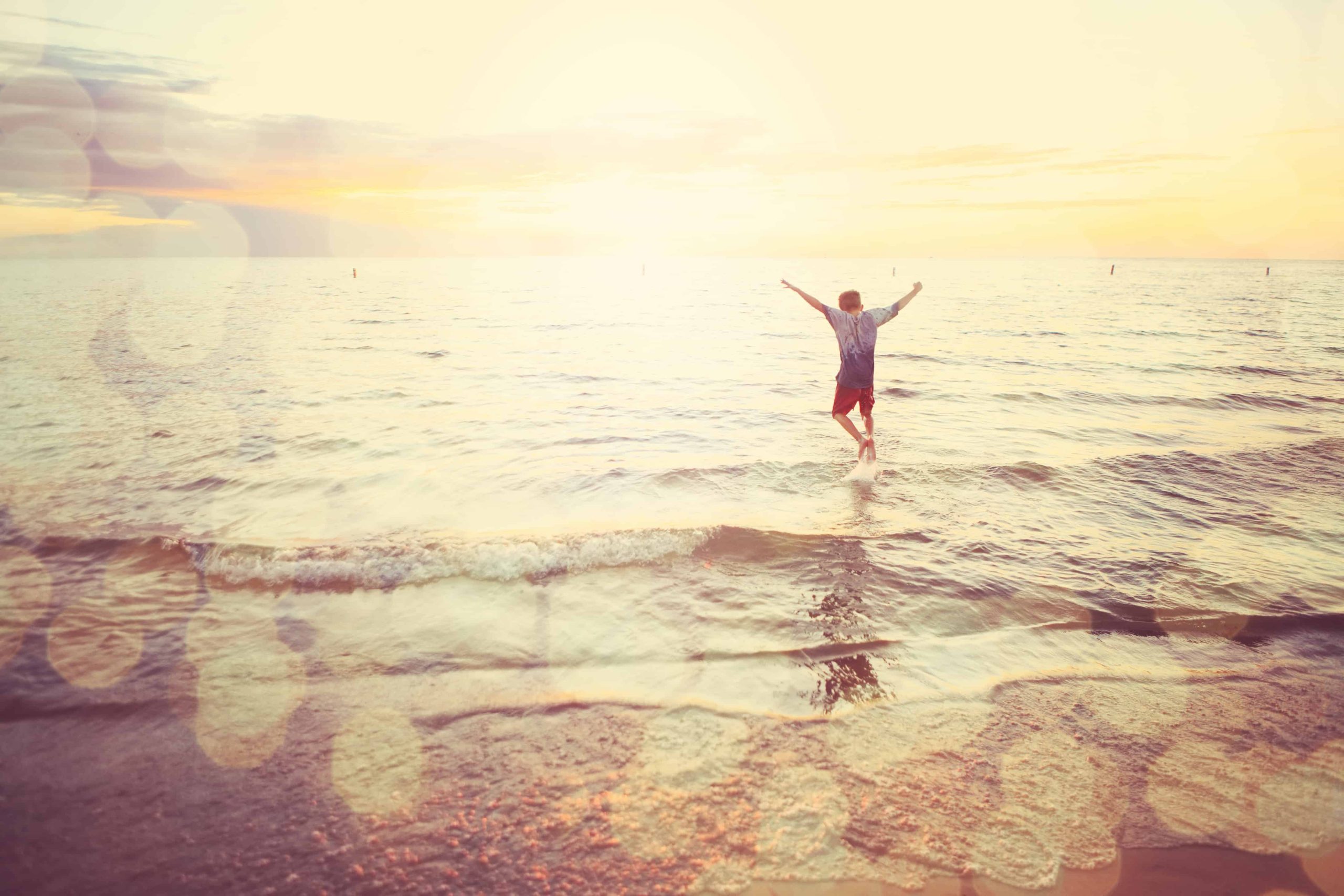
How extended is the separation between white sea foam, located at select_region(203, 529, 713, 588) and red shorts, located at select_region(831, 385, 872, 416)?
387 centimetres

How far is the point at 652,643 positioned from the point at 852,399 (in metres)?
5.81

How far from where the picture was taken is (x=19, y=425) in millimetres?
11531

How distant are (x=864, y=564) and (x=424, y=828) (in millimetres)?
4540

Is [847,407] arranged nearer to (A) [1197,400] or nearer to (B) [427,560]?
(B) [427,560]

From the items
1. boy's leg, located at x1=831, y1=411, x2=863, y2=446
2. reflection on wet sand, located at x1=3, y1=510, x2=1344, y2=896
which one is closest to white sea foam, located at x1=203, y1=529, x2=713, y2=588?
reflection on wet sand, located at x1=3, y1=510, x2=1344, y2=896

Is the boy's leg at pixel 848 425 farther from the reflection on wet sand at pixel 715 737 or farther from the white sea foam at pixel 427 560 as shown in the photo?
the reflection on wet sand at pixel 715 737

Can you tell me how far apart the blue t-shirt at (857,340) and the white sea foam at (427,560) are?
3971 millimetres

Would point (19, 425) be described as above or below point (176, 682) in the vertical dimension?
above

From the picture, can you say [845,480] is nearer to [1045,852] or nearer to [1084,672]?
[1084,672]

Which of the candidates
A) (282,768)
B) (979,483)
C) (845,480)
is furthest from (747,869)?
(979,483)

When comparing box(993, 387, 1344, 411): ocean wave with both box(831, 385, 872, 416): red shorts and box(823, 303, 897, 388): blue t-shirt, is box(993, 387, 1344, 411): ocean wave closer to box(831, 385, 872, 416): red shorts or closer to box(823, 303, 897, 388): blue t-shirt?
box(831, 385, 872, 416): red shorts

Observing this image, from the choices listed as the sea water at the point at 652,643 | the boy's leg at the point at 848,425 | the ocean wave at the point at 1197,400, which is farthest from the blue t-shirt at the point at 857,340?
the ocean wave at the point at 1197,400

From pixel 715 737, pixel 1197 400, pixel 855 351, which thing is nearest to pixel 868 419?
pixel 855 351

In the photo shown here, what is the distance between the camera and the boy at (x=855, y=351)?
9148 mm
